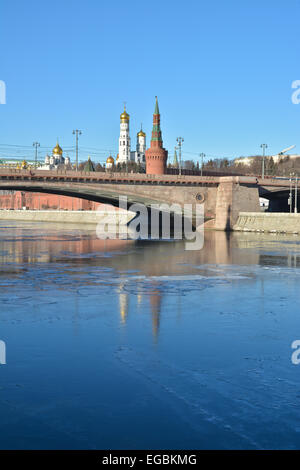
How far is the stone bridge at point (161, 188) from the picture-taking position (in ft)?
153

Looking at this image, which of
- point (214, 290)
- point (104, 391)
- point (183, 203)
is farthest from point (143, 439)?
point (183, 203)

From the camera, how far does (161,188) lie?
52.8m

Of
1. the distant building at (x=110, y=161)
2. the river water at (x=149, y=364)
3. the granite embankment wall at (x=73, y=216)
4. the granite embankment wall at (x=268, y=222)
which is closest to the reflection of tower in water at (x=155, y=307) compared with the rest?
the river water at (x=149, y=364)

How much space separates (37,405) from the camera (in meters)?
7.30

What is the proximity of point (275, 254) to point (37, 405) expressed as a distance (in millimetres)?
23378

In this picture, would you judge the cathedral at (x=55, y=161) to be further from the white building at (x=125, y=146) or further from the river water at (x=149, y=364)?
the river water at (x=149, y=364)

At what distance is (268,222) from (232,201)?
4.79 metres

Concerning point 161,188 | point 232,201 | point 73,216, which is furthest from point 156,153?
point 232,201

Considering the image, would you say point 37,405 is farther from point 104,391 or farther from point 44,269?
point 44,269

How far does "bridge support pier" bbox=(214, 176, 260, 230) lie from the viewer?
178 ft

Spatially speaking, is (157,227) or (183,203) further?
(157,227)

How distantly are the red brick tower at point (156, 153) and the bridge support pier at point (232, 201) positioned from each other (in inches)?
752

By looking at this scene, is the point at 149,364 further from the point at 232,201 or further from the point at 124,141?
the point at 124,141
